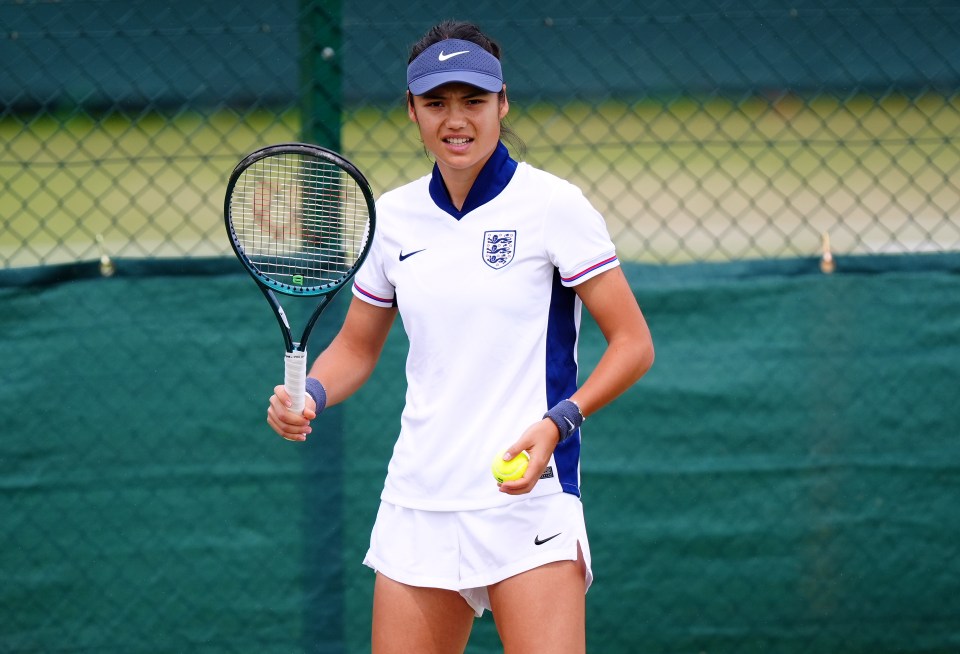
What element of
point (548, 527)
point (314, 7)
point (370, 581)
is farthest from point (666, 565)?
point (314, 7)

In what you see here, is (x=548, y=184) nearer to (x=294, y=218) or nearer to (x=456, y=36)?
(x=456, y=36)

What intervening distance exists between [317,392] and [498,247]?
0.50 meters

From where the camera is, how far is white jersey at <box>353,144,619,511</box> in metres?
2.40

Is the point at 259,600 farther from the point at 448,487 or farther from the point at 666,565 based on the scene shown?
the point at 448,487

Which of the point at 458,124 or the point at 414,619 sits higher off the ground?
the point at 458,124

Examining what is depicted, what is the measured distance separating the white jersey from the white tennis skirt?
0.09 ft

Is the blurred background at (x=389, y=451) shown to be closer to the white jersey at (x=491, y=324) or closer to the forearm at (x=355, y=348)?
the forearm at (x=355, y=348)

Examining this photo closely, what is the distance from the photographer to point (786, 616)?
382cm

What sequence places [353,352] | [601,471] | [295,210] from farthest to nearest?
[601,471]
[295,210]
[353,352]

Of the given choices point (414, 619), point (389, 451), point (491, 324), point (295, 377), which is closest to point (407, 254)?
point (491, 324)

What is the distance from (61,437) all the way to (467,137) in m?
1.86

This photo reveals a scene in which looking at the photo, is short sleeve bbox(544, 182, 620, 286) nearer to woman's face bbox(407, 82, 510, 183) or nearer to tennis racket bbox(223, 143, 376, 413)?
woman's face bbox(407, 82, 510, 183)

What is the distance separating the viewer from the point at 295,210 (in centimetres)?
285

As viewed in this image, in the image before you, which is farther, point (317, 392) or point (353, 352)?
point (353, 352)
